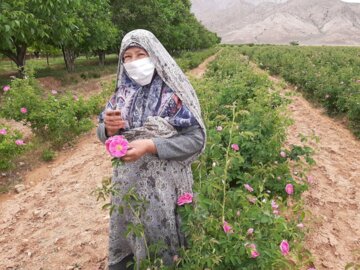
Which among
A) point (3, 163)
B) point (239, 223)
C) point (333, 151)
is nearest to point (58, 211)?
point (3, 163)

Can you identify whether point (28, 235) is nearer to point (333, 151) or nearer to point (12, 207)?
point (12, 207)

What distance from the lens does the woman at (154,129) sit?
1.71 meters

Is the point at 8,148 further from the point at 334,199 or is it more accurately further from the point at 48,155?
the point at 334,199

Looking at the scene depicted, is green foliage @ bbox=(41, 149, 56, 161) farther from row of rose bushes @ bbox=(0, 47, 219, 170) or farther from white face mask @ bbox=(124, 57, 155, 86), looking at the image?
white face mask @ bbox=(124, 57, 155, 86)

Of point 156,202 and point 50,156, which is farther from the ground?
point 156,202

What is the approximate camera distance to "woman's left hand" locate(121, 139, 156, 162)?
153 centimetres

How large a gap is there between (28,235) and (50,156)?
2.05 metres

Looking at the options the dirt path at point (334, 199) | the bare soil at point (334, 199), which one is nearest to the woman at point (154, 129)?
the dirt path at point (334, 199)

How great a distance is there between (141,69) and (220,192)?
1.04 m

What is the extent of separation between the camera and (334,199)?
172 inches

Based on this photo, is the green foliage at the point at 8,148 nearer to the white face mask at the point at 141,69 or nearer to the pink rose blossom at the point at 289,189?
the white face mask at the point at 141,69

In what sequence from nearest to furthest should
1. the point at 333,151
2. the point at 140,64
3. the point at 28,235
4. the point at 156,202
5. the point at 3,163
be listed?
the point at 140,64, the point at 156,202, the point at 28,235, the point at 3,163, the point at 333,151

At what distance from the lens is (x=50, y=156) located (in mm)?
5410

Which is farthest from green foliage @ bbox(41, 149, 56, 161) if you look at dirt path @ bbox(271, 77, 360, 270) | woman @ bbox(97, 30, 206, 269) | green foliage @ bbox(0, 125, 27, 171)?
dirt path @ bbox(271, 77, 360, 270)
